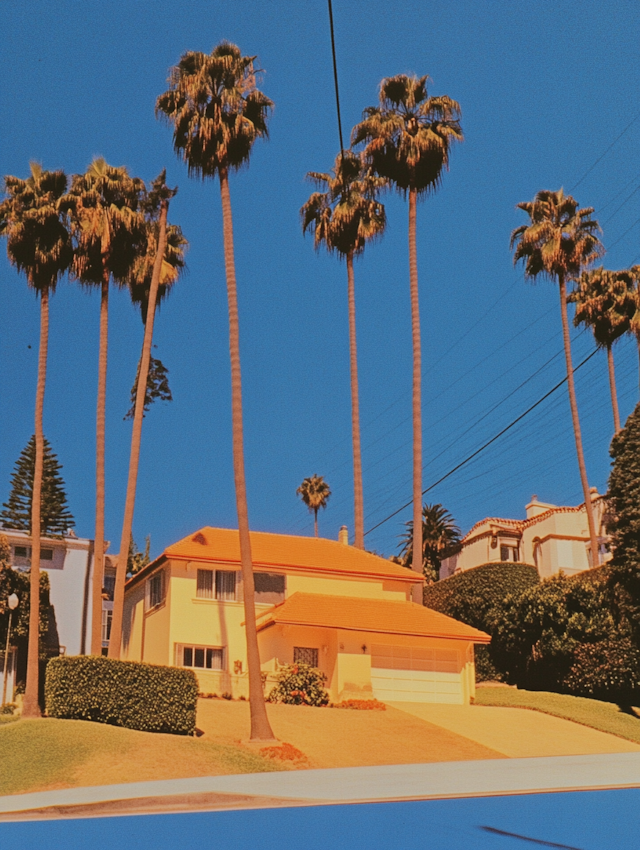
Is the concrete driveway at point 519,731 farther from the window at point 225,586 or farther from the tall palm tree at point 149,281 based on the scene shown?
the tall palm tree at point 149,281

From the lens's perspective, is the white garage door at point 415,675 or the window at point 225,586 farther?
the window at point 225,586

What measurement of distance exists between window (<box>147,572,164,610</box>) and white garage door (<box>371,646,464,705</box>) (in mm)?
9142

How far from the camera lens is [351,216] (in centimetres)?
5569

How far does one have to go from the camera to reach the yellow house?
38.9 meters

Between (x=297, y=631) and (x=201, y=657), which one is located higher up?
(x=297, y=631)

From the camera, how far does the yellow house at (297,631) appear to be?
3894cm

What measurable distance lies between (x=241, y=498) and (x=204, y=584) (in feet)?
40.4

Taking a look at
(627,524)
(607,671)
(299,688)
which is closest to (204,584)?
(299,688)

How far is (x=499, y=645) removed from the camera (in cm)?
4538

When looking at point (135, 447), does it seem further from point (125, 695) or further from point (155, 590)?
point (125, 695)

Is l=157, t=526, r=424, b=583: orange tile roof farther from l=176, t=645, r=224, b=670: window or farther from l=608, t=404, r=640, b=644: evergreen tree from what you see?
A: l=608, t=404, r=640, b=644: evergreen tree

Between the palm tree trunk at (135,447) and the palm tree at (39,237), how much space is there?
3206 mm

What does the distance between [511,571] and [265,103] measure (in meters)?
25.7

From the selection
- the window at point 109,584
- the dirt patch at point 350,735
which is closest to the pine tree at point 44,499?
the window at point 109,584
